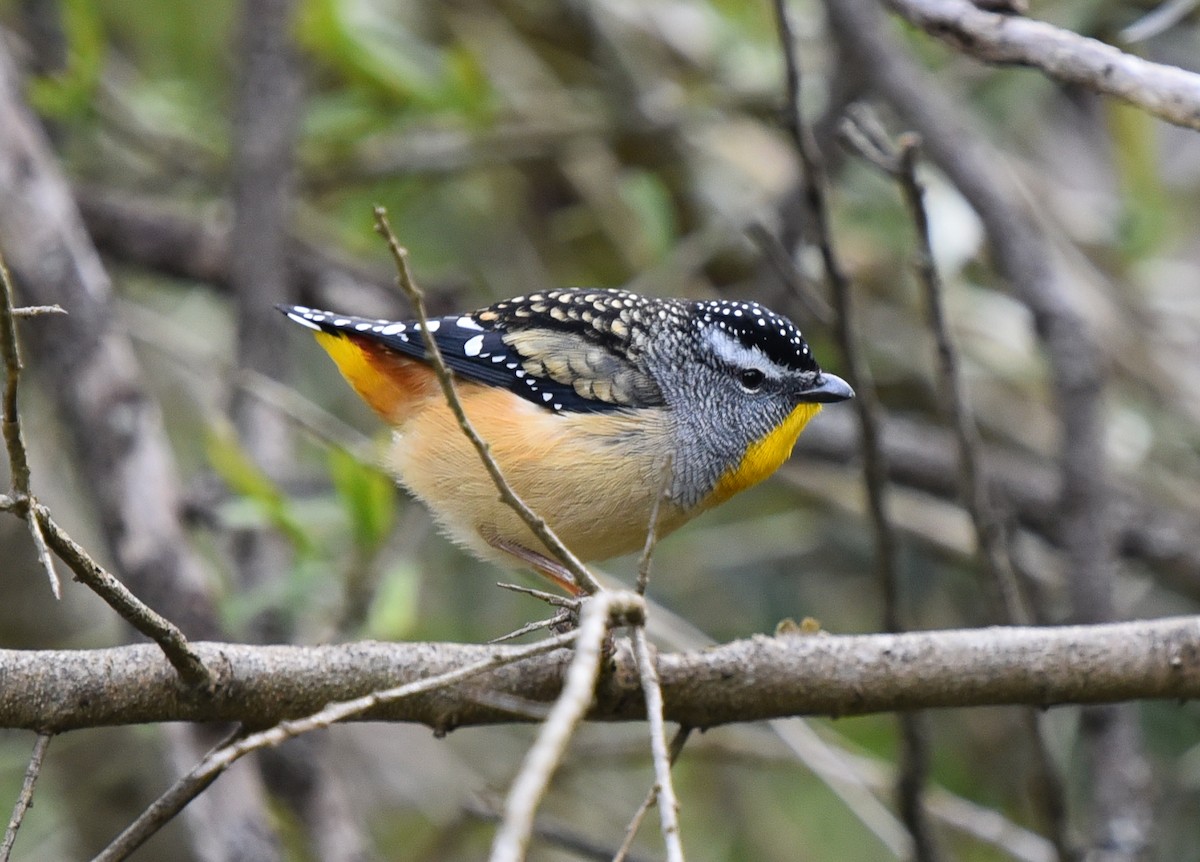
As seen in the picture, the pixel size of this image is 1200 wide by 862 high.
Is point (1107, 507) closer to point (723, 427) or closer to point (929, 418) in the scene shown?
point (723, 427)

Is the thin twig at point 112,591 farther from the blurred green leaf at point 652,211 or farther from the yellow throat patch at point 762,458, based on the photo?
the blurred green leaf at point 652,211

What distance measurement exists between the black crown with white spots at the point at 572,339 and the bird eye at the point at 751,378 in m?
0.06

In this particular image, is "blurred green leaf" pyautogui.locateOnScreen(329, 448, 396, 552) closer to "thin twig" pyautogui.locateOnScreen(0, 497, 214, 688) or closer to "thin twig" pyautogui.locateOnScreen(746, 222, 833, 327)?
"thin twig" pyautogui.locateOnScreen(746, 222, 833, 327)

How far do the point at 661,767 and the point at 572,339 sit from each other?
92.4 inches

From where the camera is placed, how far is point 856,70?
18.8 ft

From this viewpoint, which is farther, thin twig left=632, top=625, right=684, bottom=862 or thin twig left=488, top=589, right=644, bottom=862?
thin twig left=632, top=625, right=684, bottom=862

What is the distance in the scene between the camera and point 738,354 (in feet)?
14.2

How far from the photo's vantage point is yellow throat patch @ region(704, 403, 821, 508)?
4227 millimetres

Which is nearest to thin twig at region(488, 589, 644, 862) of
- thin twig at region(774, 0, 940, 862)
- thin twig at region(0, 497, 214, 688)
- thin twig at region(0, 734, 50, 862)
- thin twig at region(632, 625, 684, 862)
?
thin twig at region(632, 625, 684, 862)

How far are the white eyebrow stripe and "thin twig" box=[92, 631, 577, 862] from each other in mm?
2014

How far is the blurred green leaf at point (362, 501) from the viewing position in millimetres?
4434

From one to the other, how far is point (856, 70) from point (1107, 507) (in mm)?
2161

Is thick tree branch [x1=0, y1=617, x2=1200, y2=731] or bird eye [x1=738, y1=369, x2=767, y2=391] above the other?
bird eye [x1=738, y1=369, x2=767, y2=391]

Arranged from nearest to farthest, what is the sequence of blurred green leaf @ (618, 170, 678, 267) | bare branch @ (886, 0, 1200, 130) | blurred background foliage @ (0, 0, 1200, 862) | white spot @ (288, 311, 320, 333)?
bare branch @ (886, 0, 1200, 130) → white spot @ (288, 311, 320, 333) → blurred background foliage @ (0, 0, 1200, 862) → blurred green leaf @ (618, 170, 678, 267)
